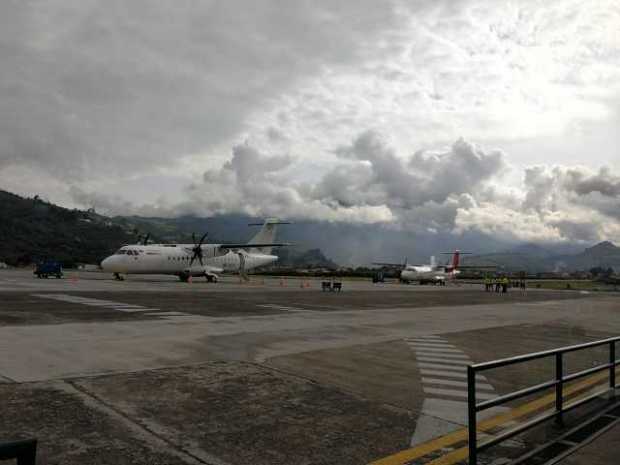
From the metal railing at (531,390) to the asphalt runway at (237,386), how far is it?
23 centimetres

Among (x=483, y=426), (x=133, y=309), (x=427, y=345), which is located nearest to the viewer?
(x=483, y=426)

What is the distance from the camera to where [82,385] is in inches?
313

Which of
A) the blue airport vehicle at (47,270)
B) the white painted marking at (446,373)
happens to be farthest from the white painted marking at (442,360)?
the blue airport vehicle at (47,270)

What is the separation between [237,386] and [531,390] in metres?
4.59

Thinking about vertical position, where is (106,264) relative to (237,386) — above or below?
above

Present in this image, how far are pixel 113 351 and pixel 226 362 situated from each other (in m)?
2.66

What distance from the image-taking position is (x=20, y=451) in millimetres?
2850

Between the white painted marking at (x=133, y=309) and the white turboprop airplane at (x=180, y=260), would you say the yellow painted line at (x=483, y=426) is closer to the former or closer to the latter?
the white painted marking at (x=133, y=309)

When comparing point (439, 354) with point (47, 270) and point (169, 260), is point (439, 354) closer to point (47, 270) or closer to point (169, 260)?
point (169, 260)

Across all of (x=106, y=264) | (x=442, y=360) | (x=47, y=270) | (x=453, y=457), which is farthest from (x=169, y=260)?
(x=453, y=457)

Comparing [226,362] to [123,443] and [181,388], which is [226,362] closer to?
[181,388]

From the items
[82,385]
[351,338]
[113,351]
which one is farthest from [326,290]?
[82,385]

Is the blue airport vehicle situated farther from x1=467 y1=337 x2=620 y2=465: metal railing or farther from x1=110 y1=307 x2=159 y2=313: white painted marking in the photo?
x1=467 y1=337 x2=620 y2=465: metal railing

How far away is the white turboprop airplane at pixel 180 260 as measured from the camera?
1868 inches
